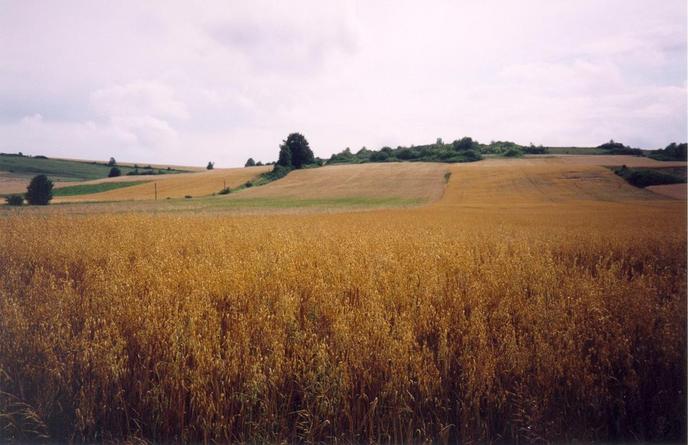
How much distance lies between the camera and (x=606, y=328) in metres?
3.34

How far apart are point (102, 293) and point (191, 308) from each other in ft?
5.07

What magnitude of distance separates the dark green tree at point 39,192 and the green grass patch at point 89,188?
1673 centimetres

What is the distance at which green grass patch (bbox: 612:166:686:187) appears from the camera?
953 inches

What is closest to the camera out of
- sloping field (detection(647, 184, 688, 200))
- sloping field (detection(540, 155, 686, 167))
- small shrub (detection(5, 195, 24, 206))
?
sloping field (detection(647, 184, 688, 200))

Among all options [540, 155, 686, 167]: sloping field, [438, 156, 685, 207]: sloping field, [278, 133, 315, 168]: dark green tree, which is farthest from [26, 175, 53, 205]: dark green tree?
[540, 155, 686, 167]: sloping field

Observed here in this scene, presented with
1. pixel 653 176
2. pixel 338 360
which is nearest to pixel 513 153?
pixel 653 176

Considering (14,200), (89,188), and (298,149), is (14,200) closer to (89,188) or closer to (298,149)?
(89,188)

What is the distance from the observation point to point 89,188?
49000 millimetres

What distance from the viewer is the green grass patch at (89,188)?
1734 inches

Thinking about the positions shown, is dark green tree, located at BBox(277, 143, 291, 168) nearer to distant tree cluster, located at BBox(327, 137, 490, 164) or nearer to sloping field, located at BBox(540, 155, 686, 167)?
distant tree cluster, located at BBox(327, 137, 490, 164)

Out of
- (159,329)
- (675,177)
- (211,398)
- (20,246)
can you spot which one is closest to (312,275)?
(159,329)

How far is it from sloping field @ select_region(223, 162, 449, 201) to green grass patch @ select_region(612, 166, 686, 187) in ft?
59.2

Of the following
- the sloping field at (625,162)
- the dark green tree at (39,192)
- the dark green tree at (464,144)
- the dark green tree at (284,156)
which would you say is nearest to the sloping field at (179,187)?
the dark green tree at (284,156)

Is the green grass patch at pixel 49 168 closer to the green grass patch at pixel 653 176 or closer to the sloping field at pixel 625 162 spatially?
the green grass patch at pixel 653 176
